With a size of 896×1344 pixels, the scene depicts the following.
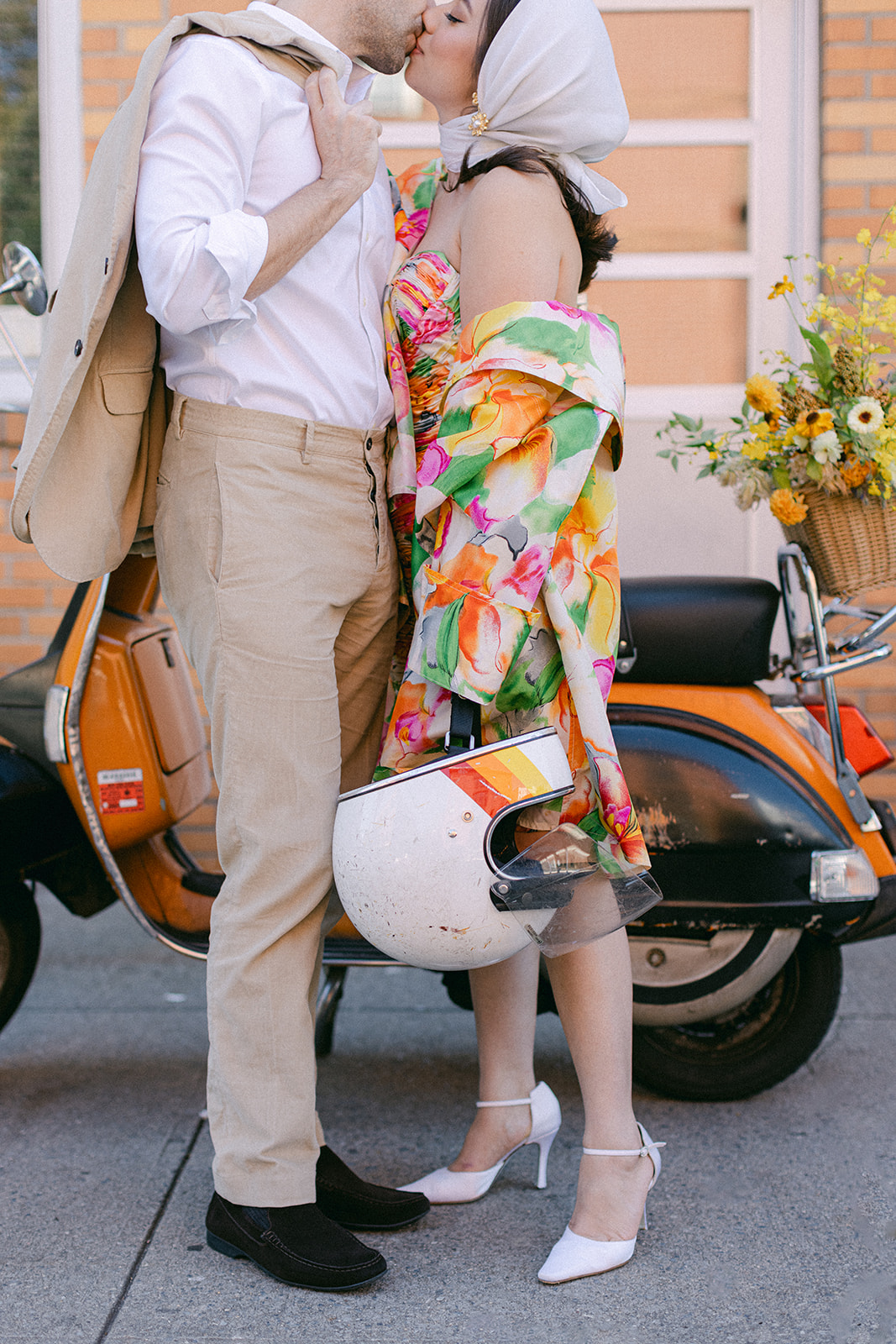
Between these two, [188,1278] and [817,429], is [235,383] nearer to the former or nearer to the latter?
[817,429]

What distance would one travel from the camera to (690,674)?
229 cm

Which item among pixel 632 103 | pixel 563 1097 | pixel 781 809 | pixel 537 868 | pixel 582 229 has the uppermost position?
pixel 632 103

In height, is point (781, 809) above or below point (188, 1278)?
above

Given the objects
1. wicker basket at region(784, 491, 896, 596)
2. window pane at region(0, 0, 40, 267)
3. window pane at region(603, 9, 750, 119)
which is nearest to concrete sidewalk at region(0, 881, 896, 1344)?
wicker basket at region(784, 491, 896, 596)

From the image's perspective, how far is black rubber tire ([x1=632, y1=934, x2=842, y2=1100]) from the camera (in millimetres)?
2355

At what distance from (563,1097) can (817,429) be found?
55.2 inches

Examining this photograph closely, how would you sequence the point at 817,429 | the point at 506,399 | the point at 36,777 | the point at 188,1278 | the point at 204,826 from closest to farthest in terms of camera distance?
the point at 506,399 → the point at 188,1278 → the point at 817,429 → the point at 36,777 → the point at 204,826

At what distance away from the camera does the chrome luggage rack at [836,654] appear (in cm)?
218

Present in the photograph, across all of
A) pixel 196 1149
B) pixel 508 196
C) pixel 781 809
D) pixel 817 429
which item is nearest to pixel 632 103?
pixel 817 429

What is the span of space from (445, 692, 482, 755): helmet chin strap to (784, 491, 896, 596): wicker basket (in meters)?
0.86

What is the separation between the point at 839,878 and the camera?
2.17 meters

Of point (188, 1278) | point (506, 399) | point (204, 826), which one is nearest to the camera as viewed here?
point (506, 399)

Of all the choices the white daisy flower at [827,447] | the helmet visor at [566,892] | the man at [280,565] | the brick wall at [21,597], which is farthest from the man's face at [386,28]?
the brick wall at [21,597]

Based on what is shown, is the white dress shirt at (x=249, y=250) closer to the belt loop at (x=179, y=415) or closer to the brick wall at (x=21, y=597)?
the belt loop at (x=179, y=415)
